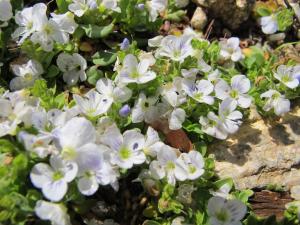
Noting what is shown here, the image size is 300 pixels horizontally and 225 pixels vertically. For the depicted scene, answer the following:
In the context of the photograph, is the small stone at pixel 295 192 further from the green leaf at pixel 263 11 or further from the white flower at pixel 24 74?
the white flower at pixel 24 74

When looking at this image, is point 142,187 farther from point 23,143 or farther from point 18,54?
point 18,54

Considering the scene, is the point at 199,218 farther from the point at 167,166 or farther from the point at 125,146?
the point at 125,146

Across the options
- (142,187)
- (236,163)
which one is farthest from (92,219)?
(236,163)

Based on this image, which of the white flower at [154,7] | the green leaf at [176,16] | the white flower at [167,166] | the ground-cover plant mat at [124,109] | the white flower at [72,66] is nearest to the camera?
the ground-cover plant mat at [124,109]

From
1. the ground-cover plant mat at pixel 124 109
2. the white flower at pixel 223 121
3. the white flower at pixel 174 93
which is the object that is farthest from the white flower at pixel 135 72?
the white flower at pixel 223 121

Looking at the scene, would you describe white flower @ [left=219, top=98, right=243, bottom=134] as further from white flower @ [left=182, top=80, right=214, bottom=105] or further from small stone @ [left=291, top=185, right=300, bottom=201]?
small stone @ [left=291, top=185, right=300, bottom=201]
